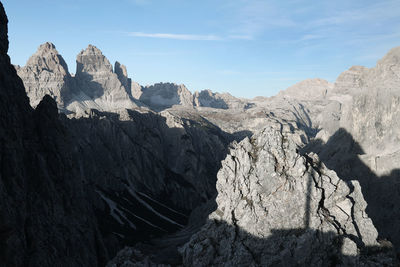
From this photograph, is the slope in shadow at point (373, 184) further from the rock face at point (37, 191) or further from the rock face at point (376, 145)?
the rock face at point (37, 191)

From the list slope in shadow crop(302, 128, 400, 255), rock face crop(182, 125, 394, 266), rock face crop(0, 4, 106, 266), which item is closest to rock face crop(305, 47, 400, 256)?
slope in shadow crop(302, 128, 400, 255)

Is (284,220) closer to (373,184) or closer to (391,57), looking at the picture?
(373,184)

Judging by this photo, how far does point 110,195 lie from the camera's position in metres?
189

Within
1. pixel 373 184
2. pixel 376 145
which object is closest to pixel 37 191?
pixel 373 184

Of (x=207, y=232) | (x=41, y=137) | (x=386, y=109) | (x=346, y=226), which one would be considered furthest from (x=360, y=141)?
(x=41, y=137)

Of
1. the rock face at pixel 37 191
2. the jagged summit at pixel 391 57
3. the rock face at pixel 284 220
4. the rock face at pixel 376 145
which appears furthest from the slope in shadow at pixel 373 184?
the rock face at pixel 37 191

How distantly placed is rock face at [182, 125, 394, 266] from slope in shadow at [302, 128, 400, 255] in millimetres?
35384

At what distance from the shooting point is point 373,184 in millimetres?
114375

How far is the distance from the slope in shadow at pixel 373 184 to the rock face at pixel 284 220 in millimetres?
35384

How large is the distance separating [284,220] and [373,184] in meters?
68.9

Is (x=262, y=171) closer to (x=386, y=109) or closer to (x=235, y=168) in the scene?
(x=235, y=168)

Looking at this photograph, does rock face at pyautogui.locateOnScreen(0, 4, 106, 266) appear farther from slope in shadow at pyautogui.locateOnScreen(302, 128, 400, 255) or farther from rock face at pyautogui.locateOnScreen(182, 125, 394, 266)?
slope in shadow at pyautogui.locateOnScreen(302, 128, 400, 255)

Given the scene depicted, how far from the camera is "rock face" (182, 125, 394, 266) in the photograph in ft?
184

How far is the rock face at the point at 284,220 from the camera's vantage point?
56.1 metres
